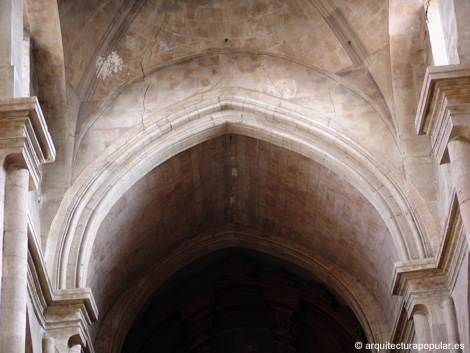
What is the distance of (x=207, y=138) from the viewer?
1337 cm

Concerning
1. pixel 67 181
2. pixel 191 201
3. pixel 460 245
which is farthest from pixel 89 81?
pixel 460 245

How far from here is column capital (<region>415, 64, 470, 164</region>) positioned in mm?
9180

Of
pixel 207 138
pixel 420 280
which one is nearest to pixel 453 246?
pixel 420 280

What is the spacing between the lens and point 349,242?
551 inches

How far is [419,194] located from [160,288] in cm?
501

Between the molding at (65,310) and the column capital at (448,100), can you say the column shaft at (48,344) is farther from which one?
the column capital at (448,100)

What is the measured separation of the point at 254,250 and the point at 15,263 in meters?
7.45

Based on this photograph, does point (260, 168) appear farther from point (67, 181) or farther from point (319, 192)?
point (67, 181)

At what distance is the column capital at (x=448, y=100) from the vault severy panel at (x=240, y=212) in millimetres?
3537

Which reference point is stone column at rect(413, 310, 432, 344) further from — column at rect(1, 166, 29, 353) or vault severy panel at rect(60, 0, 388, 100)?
column at rect(1, 166, 29, 353)

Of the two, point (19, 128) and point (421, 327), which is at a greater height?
point (19, 128)

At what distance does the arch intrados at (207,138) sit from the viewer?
475 inches

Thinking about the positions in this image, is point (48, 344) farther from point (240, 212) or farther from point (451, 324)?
point (240, 212)

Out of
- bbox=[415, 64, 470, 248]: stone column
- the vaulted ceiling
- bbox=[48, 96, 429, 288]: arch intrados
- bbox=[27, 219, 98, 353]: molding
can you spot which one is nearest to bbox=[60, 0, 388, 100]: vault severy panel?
the vaulted ceiling
